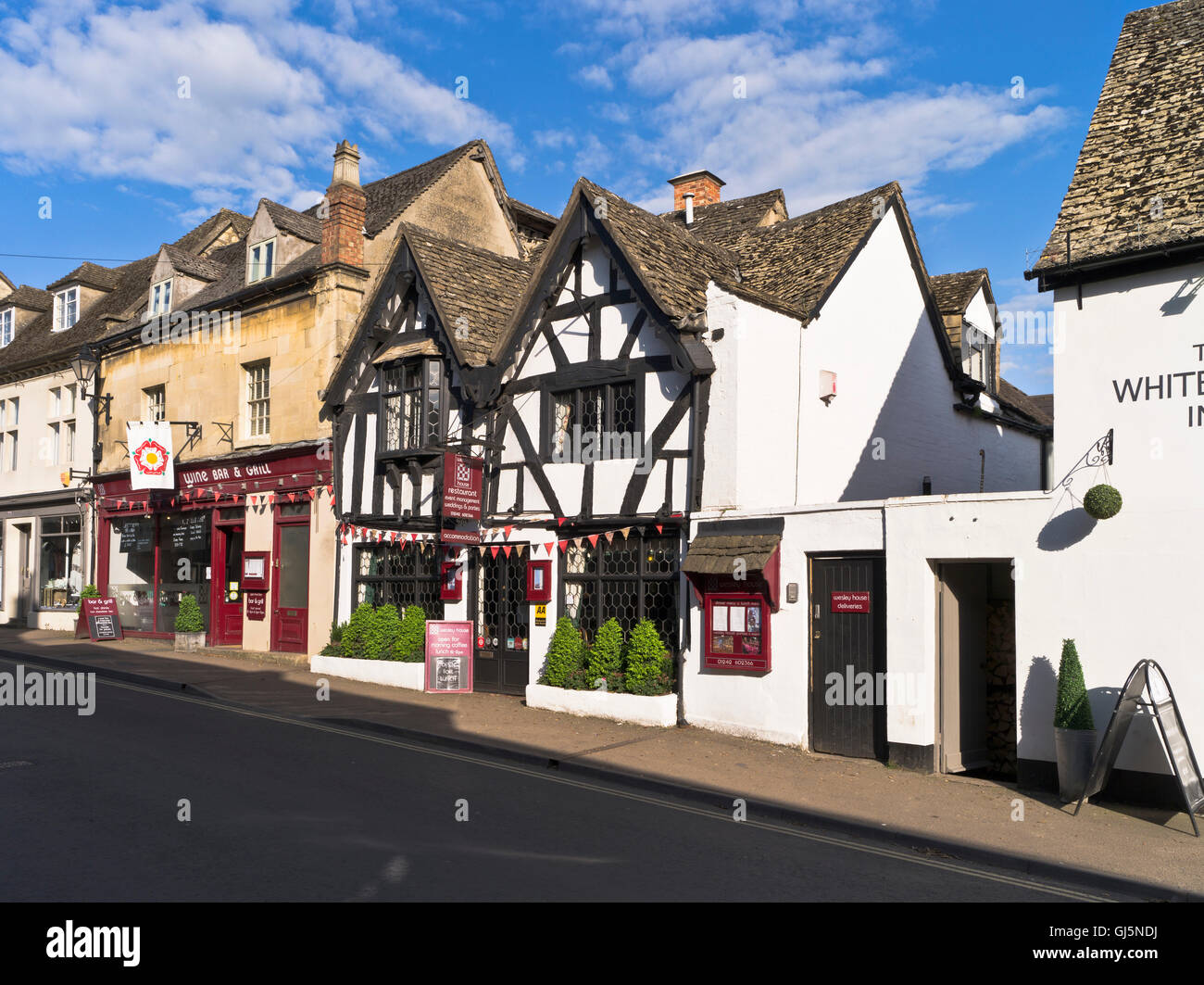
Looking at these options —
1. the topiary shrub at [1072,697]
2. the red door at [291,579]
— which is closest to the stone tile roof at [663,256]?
the topiary shrub at [1072,697]

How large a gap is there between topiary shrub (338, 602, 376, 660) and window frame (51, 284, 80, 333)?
1733 cm

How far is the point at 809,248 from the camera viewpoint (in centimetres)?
1708

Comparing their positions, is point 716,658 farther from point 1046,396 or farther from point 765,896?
point 1046,396

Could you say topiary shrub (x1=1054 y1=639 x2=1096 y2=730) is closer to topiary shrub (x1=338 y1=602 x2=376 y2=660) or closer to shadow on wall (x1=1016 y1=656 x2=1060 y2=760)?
shadow on wall (x1=1016 y1=656 x2=1060 y2=760)

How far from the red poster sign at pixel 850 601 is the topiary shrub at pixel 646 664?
109 inches

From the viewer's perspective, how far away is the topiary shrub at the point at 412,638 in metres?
17.4

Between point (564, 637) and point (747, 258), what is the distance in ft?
25.6

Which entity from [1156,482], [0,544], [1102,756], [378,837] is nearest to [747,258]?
[1156,482]

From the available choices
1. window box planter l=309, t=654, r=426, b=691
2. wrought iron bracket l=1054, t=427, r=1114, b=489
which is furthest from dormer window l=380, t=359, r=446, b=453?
wrought iron bracket l=1054, t=427, r=1114, b=489

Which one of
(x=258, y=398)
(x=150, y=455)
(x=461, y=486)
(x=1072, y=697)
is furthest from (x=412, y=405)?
(x=1072, y=697)

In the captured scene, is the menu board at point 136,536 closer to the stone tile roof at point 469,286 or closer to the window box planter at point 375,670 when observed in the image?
the window box planter at point 375,670

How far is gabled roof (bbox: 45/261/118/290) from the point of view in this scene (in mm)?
29875

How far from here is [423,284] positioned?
18.3 meters
